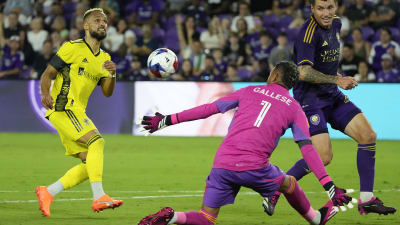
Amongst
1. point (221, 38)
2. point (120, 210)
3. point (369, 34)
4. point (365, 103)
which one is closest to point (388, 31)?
point (369, 34)

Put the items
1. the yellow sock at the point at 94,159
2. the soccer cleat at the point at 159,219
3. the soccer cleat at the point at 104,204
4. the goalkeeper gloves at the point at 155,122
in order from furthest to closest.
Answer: the yellow sock at the point at 94,159 < the soccer cleat at the point at 104,204 < the goalkeeper gloves at the point at 155,122 < the soccer cleat at the point at 159,219

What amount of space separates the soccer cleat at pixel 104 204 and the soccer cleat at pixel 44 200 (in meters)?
0.51

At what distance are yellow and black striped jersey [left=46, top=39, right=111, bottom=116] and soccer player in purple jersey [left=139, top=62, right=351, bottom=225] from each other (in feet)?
6.53

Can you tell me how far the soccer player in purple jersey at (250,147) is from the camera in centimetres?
636

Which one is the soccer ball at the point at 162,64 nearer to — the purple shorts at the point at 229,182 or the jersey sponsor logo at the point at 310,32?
the jersey sponsor logo at the point at 310,32

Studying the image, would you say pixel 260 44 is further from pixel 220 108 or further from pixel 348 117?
Result: pixel 220 108

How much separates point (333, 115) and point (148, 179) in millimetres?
3467

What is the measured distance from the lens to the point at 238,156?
21.0 ft

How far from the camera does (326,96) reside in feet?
27.8

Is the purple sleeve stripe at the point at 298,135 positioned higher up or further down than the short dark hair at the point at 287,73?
further down

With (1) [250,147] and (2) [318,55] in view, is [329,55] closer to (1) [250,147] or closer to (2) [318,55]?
(2) [318,55]

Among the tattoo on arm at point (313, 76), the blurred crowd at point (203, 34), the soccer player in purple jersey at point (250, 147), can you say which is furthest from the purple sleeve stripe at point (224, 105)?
the blurred crowd at point (203, 34)

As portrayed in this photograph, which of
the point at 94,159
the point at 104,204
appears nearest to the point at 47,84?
the point at 94,159

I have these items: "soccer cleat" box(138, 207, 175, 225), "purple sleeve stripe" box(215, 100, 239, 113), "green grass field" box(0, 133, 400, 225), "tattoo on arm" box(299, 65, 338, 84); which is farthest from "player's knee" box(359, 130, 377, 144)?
"soccer cleat" box(138, 207, 175, 225)
